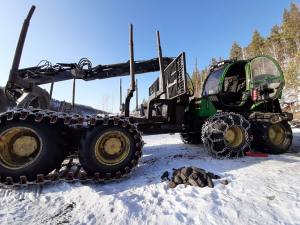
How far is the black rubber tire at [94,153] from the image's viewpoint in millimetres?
2578

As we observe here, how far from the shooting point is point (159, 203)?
76.0 inches

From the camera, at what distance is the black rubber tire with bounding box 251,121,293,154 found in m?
4.48

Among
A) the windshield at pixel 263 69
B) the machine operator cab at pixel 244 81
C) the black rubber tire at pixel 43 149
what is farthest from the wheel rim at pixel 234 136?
the black rubber tire at pixel 43 149

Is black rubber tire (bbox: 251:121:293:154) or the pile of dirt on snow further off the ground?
black rubber tire (bbox: 251:121:293:154)

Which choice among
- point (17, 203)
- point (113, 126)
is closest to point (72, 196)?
point (17, 203)

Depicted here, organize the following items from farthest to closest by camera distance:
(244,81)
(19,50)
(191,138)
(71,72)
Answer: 1. (191,138)
2. (244,81)
3. (71,72)
4. (19,50)

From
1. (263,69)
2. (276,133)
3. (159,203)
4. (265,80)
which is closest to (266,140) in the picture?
(276,133)

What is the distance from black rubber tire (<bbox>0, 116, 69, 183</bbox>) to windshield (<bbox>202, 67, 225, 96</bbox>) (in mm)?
5157

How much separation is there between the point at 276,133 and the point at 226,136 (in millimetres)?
2255

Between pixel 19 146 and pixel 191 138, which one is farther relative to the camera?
pixel 191 138

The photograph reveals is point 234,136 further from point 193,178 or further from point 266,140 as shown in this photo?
point 193,178

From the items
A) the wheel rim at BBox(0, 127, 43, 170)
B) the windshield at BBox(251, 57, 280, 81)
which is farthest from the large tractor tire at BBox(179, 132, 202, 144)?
the wheel rim at BBox(0, 127, 43, 170)

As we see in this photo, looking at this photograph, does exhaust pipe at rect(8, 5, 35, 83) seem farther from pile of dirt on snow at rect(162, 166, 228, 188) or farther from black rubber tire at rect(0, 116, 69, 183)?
pile of dirt on snow at rect(162, 166, 228, 188)

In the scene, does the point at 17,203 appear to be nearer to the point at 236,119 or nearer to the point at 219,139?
the point at 219,139
